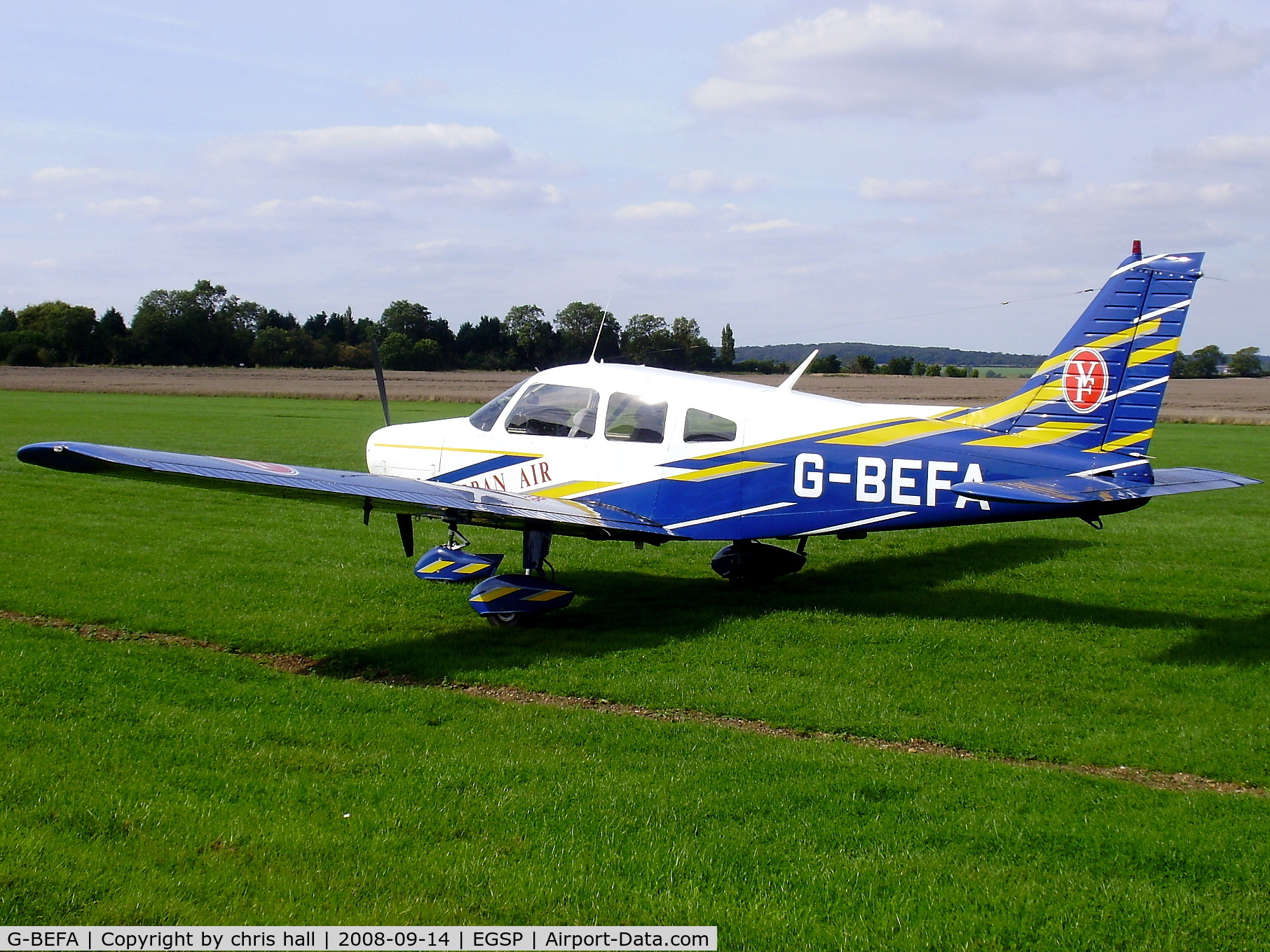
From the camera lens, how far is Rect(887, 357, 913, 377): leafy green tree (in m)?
71.0

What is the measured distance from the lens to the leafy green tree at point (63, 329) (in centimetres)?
8344

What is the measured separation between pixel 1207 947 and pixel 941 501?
5226 millimetres

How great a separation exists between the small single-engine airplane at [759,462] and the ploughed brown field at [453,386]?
28.9 metres

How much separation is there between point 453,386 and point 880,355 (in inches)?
1211

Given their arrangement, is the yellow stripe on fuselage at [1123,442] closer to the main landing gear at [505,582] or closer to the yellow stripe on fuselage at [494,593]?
the main landing gear at [505,582]

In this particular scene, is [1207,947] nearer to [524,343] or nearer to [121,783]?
[121,783]

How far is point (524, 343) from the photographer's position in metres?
26.3

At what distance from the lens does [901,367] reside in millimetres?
71188

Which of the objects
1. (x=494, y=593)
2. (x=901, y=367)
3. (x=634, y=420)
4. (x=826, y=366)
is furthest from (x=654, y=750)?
(x=901, y=367)

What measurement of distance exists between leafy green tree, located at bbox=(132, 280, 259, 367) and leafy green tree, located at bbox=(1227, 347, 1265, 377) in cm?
8029

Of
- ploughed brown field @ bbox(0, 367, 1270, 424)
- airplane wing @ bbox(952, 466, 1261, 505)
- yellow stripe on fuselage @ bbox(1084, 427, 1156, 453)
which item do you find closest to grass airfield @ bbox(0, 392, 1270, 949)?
airplane wing @ bbox(952, 466, 1261, 505)

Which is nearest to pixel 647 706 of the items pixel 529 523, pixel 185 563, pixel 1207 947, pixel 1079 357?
pixel 529 523

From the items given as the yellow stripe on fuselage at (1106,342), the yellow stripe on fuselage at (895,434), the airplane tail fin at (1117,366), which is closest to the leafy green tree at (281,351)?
the yellow stripe on fuselage at (895,434)

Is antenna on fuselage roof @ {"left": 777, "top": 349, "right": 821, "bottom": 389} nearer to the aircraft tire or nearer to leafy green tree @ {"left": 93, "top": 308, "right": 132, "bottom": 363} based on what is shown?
the aircraft tire
